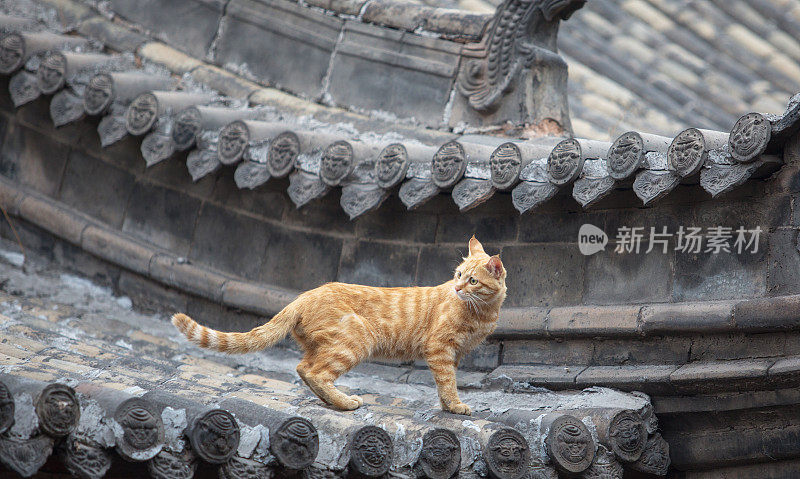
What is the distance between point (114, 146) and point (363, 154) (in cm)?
225

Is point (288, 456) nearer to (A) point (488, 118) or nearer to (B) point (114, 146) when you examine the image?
(A) point (488, 118)

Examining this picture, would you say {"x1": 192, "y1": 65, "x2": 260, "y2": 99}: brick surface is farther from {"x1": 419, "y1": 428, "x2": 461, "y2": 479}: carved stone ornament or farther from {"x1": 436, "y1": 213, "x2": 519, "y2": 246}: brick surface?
{"x1": 419, "y1": 428, "x2": 461, "y2": 479}: carved stone ornament

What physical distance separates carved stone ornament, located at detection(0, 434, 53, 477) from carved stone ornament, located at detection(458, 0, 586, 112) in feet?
12.5

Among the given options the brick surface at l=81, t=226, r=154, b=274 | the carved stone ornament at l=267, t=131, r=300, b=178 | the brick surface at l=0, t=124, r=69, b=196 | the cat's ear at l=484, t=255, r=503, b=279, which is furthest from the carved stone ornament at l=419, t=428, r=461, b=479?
the brick surface at l=0, t=124, r=69, b=196

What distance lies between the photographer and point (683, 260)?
5738 millimetres

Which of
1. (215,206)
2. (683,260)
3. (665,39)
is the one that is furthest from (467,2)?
(683,260)

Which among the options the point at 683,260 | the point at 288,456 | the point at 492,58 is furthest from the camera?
the point at 492,58

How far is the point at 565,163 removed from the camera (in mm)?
5477

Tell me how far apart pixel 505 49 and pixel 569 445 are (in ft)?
9.38

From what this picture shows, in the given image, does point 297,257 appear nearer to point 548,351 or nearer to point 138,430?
point 548,351

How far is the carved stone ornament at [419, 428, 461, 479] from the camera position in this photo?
479 centimetres

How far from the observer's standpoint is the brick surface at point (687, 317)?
17.7ft

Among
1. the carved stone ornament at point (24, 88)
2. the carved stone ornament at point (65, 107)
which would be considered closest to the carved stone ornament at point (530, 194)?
the carved stone ornament at point (65, 107)

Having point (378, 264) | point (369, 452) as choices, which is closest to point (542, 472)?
point (369, 452)
